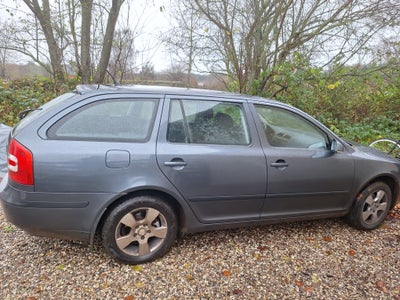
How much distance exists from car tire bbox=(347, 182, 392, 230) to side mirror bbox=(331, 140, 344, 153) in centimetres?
63

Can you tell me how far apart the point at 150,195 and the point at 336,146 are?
76.6 inches

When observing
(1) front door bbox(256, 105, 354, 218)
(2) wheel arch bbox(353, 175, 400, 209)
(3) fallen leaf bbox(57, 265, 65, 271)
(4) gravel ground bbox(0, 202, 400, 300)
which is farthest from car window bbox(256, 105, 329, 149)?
(3) fallen leaf bbox(57, 265, 65, 271)

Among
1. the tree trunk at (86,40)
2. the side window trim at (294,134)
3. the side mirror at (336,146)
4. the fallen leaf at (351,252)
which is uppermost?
the tree trunk at (86,40)

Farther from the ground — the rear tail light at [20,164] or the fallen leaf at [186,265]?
the rear tail light at [20,164]

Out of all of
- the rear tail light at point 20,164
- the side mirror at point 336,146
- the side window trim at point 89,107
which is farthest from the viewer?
the side mirror at point 336,146

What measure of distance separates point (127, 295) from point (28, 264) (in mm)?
961

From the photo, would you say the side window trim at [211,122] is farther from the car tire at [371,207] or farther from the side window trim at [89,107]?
the car tire at [371,207]

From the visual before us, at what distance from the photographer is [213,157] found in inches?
93.7

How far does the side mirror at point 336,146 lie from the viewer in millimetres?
2787

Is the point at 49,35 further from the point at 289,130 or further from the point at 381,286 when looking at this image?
the point at 381,286

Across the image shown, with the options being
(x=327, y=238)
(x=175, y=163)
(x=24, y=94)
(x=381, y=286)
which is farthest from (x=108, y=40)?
(x=381, y=286)

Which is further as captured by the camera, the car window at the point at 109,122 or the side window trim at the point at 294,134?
the side window trim at the point at 294,134

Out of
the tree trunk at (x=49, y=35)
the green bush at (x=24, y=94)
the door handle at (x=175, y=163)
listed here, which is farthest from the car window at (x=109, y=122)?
the tree trunk at (x=49, y=35)

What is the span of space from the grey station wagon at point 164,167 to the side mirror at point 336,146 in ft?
0.06
